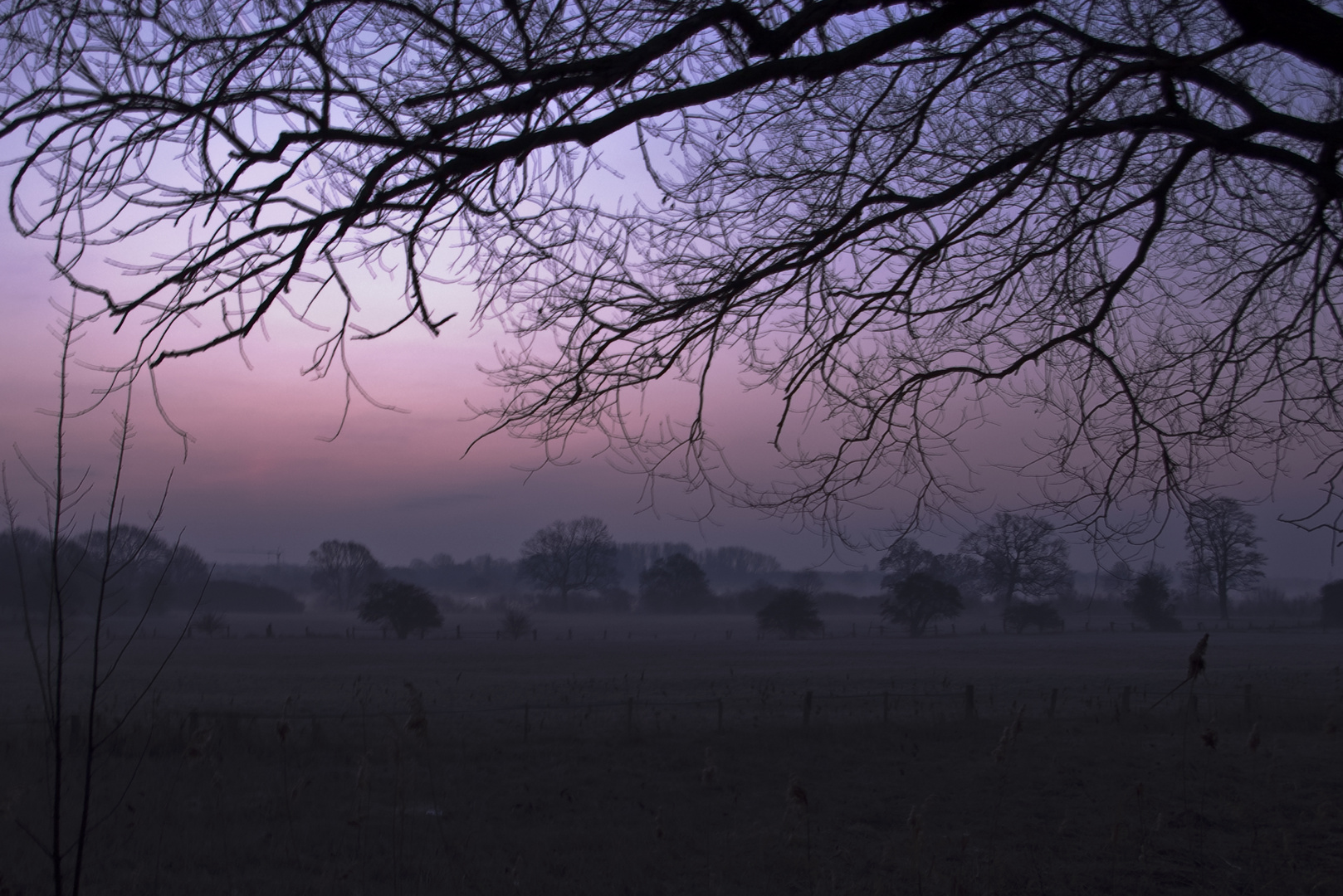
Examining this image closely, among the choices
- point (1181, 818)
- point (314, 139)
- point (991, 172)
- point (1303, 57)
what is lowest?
point (1181, 818)

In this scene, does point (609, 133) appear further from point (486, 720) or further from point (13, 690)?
point (13, 690)

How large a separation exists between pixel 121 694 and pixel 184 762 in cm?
1474

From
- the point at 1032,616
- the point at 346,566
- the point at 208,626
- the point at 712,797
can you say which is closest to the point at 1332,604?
the point at 1032,616

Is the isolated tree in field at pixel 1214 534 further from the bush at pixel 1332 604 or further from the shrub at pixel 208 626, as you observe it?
the shrub at pixel 208 626

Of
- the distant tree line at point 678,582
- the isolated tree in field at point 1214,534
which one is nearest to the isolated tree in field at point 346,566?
the distant tree line at point 678,582

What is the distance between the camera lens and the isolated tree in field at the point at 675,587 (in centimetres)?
9900

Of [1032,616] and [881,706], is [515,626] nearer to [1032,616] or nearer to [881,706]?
[1032,616]

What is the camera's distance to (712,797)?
991cm

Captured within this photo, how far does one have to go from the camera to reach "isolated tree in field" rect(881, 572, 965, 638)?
62031 mm

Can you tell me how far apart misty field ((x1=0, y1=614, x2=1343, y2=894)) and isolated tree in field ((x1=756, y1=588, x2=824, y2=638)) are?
132 ft

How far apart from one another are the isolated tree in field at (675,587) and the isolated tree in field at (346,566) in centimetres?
2858

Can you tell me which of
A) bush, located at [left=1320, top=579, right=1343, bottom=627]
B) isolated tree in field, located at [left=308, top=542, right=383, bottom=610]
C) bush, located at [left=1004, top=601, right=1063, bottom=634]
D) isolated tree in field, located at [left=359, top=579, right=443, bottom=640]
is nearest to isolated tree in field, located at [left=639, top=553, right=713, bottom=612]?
isolated tree in field, located at [left=308, top=542, right=383, bottom=610]

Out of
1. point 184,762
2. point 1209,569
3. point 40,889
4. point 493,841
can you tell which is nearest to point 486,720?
point 184,762

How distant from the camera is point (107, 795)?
9.16 m
